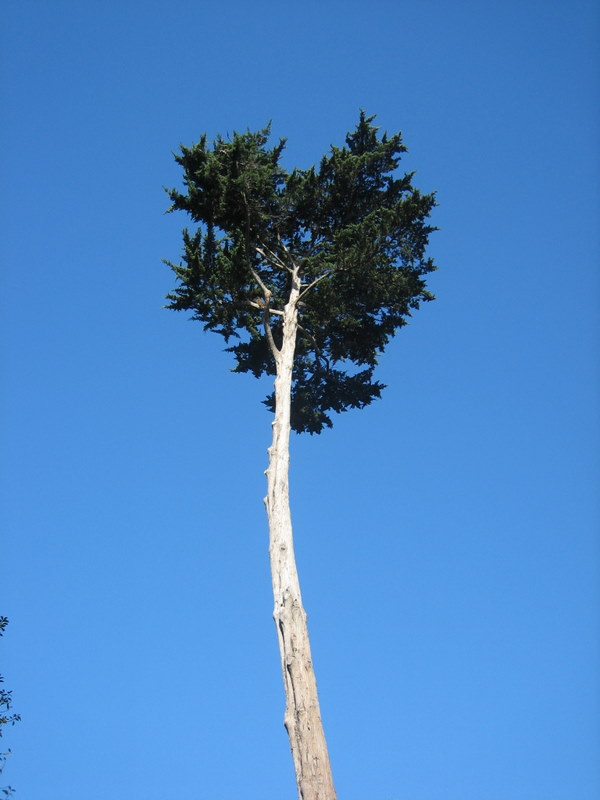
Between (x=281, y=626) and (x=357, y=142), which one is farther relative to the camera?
(x=357, y=142)

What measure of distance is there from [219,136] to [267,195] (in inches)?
78.0

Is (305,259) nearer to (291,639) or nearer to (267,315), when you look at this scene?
(267,315)

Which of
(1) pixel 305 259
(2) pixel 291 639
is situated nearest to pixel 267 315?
(1) pixel 305 259

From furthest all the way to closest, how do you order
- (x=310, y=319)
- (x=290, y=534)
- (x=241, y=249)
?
(x=310, y=319)
(x=241, y=249)
(x=290, y=534)

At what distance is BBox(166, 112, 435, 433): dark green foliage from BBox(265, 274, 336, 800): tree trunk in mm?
2746

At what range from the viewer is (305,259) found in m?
17.7

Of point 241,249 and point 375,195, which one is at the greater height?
point 375,195

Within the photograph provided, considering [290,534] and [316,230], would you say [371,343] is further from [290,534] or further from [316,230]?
[290,534]

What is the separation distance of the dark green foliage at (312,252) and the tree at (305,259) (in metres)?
0.02

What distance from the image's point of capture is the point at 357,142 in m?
18.5

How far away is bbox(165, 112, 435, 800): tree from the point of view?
661 inches

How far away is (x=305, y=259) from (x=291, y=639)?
849 centimetres

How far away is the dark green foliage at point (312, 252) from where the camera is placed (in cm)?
1689

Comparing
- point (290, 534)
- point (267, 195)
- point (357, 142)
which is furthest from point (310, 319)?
point (290, 534)
